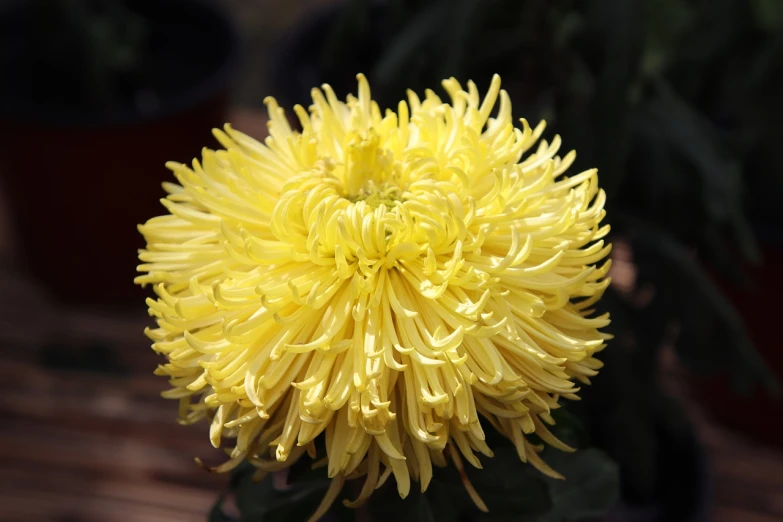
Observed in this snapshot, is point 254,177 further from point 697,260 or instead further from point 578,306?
point 697,260

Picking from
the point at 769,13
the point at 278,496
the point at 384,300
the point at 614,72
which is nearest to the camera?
the point at 384,300

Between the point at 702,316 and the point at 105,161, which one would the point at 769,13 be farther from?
the point at 105,161

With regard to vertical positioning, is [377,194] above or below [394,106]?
below

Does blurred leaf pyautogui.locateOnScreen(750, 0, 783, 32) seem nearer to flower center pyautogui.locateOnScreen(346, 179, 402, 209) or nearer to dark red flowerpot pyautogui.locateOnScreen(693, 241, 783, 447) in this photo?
dark red flowerpot pyautogui.locateOnScreen(693, 241, 783, 447)

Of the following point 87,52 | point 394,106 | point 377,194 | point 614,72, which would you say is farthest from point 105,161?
point 377,194

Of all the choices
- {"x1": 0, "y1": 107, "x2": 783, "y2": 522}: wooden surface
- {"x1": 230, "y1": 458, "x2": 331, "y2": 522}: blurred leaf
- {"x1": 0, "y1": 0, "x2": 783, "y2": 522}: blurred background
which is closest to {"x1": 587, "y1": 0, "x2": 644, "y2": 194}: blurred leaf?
{"x1": 0, "y1": 0, "x2": 783, "y2": 522}: blurred background

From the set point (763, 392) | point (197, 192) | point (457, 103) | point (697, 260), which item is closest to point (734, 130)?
point (697, 260)

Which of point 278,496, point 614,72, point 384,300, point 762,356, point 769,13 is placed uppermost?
point 769,13

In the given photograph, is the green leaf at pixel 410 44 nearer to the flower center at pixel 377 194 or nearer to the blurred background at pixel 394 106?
the blurred background at pixel 394 106
